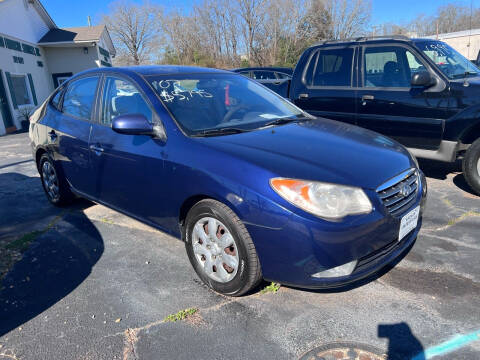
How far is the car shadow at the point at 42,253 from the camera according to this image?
2785 mm

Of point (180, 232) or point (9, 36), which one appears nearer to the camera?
point (180, 232)

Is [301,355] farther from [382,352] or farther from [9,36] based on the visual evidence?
[9,36]

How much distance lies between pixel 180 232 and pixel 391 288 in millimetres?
1696

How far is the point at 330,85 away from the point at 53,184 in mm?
4173

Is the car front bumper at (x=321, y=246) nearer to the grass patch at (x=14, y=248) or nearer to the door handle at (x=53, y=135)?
the grass patch at (x=14, y=248)

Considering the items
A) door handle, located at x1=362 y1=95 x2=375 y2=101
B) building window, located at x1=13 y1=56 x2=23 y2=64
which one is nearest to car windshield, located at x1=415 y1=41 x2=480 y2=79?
door handle, located at x1=362 y1=95 x2=375 y2=101

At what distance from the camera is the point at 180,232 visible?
9.78 feet

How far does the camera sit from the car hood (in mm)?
2346

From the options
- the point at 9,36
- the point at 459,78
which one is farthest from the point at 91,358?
the point at 9,36

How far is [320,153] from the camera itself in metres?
2.60

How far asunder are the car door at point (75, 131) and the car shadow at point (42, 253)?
0.50 meters

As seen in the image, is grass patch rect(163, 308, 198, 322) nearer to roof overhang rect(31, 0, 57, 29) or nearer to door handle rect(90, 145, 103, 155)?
door handle rect(90, 145, 103, 155)

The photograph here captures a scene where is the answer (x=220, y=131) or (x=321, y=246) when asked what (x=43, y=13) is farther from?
(x=321, y=246)

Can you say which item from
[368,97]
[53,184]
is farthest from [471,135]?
[53,184]
